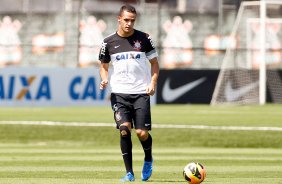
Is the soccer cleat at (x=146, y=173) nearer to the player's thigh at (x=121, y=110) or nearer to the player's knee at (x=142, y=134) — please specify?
the player's knee at (x=142, y=134)

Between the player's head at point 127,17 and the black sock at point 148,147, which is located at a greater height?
the player's head at point 127,17

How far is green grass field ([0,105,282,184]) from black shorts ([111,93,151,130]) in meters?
0.79

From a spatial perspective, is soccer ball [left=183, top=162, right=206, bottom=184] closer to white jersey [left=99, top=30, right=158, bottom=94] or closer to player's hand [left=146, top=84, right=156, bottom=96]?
player's hand [left=146, top=84, right=156, bottom=96]

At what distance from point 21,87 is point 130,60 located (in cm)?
2040

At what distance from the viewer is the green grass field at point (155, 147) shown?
15.2 metres

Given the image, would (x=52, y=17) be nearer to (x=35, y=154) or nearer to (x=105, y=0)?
(x=105, y=0)

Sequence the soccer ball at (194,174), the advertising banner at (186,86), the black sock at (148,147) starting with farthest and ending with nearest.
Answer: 1. the advertising banner at (186,86)
2. the black sock at (148,147)
3. the soccer ball at (194,174)

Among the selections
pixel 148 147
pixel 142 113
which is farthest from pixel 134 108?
pixel 148 147

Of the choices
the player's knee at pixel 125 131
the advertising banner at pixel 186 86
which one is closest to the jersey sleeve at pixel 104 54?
the player's knee at pixel 125 131

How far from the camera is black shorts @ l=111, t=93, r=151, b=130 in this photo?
47.1 ft

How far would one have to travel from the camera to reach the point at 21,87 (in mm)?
34375

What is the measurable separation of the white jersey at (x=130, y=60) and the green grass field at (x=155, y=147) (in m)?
1.27

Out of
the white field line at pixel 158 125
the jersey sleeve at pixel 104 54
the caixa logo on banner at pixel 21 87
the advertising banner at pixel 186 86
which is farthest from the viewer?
the advertising banner at pixel 186 86

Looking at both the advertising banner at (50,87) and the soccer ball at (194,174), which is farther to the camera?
the advertising banner at (50,87)
